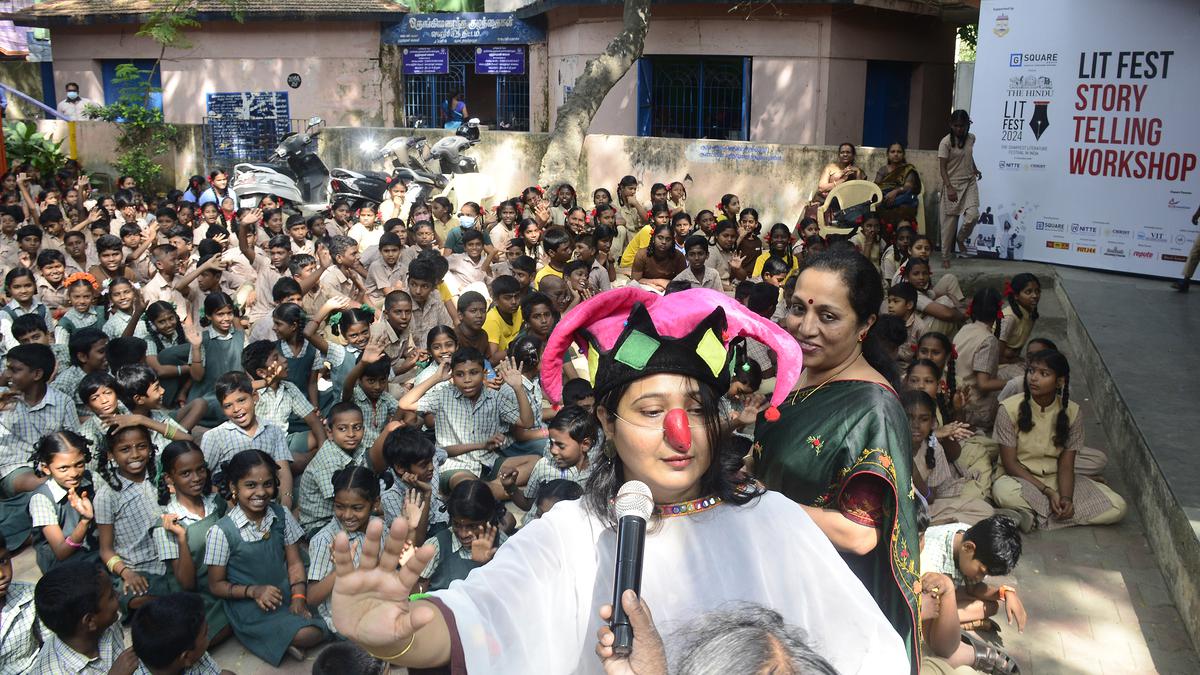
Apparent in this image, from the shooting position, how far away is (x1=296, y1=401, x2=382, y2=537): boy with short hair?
181 inches

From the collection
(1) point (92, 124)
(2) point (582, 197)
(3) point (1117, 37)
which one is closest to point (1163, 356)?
(3) point (1117, 37)

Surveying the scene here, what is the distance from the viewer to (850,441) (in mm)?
2312

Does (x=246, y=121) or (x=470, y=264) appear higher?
(x=246, y=121)

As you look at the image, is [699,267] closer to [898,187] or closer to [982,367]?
[898,187]

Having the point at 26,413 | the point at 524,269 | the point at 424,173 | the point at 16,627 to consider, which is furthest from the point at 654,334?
the point at 424,173

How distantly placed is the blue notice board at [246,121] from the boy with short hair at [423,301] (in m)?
10.4

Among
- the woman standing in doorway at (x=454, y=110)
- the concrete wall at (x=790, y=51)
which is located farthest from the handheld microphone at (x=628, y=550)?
the woman standing in doorway at (x=454, y=110)

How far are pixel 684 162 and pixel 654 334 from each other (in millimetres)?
10047

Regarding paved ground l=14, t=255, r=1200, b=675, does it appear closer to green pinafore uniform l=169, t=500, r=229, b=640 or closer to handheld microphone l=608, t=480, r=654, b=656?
green pinafore uniform l=169, t=500, r=229, b=640

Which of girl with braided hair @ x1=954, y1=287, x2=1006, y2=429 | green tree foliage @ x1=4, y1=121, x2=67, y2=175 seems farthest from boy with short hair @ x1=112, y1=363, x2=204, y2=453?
green tree foliage @ x1=4, y1=121, x2=67, y2=175

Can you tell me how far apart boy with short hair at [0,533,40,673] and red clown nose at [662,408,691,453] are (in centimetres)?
272

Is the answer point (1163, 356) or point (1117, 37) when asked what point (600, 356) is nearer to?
point (1163, 356)

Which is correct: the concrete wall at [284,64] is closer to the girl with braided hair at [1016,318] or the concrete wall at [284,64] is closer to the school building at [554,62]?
the school building at [554,62]

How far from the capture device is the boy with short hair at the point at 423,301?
6719mm
